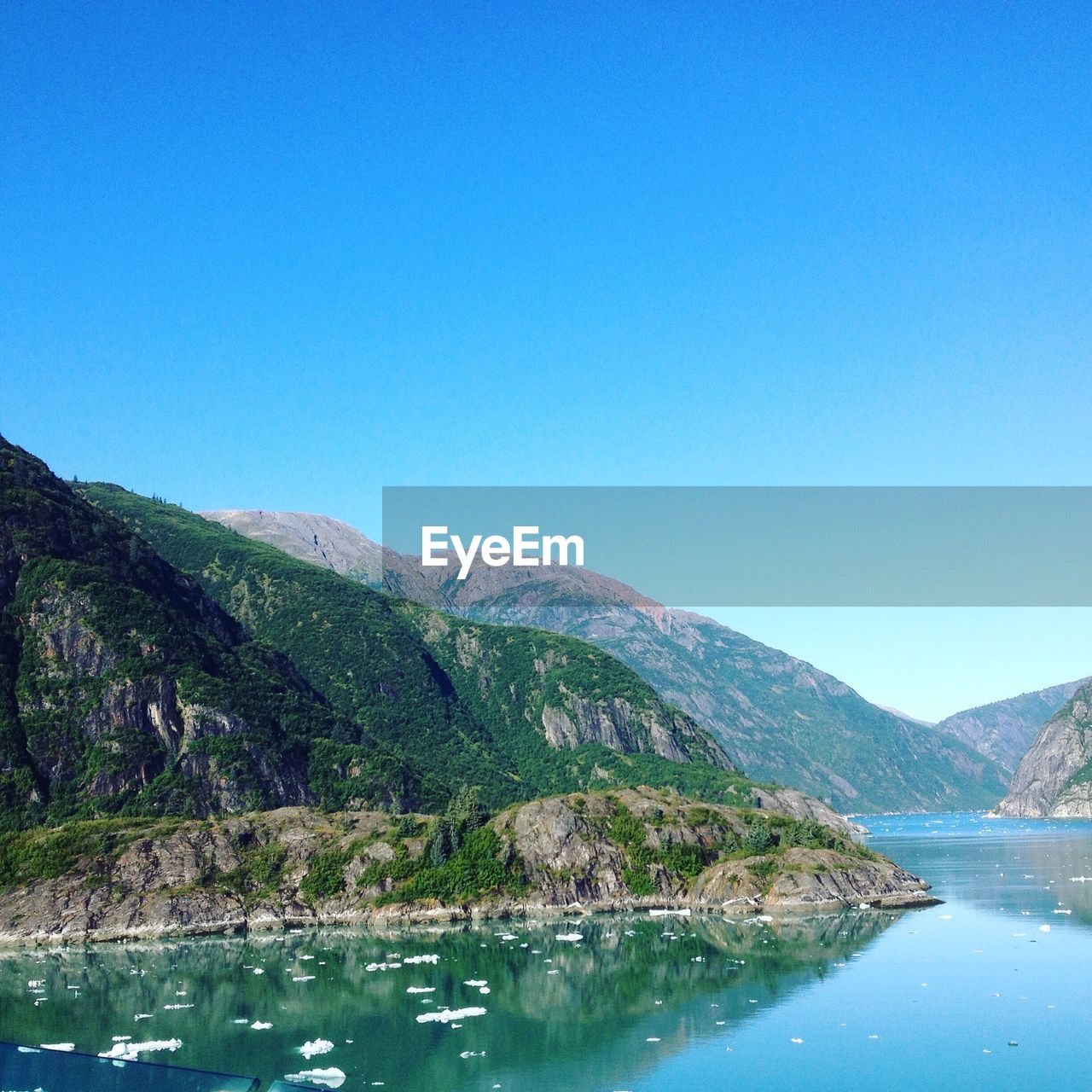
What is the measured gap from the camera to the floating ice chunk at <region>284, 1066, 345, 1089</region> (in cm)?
4612

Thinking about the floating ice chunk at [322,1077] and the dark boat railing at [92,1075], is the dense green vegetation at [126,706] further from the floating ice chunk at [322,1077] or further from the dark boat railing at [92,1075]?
the dark boat railing at [92,1075]

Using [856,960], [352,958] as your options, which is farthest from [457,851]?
[856,960]

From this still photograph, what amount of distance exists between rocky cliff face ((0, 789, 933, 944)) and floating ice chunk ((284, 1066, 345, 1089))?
5305 centimetres

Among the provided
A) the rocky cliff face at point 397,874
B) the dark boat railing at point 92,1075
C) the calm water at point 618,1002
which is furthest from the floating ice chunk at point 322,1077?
the rocky cliff face at point 397,874

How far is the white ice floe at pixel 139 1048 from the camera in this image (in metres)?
51.0

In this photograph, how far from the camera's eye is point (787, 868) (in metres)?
102

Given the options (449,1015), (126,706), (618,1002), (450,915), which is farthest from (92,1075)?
(126,706)

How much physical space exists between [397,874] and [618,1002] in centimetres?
4460

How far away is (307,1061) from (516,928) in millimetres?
44754

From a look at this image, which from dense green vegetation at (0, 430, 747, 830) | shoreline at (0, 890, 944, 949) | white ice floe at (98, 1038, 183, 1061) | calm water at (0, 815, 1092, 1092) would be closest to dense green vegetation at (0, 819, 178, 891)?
shoreline at (0, 890, 944, 949)

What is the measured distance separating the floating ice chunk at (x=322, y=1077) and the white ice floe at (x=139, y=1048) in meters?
8.26

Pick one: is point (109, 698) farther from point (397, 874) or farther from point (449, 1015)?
point (449, 1015)

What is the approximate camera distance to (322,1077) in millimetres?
46906

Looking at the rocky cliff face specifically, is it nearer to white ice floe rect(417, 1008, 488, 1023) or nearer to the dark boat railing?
white ice floe rect(417, 1008, 488, 1023)
